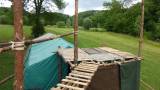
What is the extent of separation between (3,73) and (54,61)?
538cm

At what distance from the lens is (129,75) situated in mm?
13094

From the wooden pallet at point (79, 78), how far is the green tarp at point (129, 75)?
5.32ft

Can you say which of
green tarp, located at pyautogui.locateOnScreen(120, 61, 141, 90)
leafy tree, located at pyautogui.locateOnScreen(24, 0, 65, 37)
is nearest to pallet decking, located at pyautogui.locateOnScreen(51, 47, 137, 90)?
green tarp, located at pyautogui.locateOnScreen(120, 61, 141, 90)

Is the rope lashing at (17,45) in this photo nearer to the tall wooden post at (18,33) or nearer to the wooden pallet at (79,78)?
the tall wooden post at (18,33)

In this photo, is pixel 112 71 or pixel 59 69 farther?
pixel 59 69

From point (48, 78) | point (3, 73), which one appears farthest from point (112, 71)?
point (3, 73)

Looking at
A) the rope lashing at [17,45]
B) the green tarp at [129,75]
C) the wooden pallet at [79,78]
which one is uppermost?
the rope lashing at [17,45]

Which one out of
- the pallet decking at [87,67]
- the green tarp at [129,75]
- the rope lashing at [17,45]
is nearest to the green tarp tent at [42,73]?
the pallet decking at [87,67]

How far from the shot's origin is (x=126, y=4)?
62.2 m

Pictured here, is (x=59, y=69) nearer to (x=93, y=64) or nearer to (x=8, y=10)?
(x=93, y=64)

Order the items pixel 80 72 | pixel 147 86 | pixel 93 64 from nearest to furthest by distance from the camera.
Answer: pixel 80 72
pixel 93 64
pixel 147 86

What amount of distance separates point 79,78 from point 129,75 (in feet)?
13.0

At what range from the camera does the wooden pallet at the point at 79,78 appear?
892 cm

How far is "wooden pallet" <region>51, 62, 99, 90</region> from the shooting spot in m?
8.92
